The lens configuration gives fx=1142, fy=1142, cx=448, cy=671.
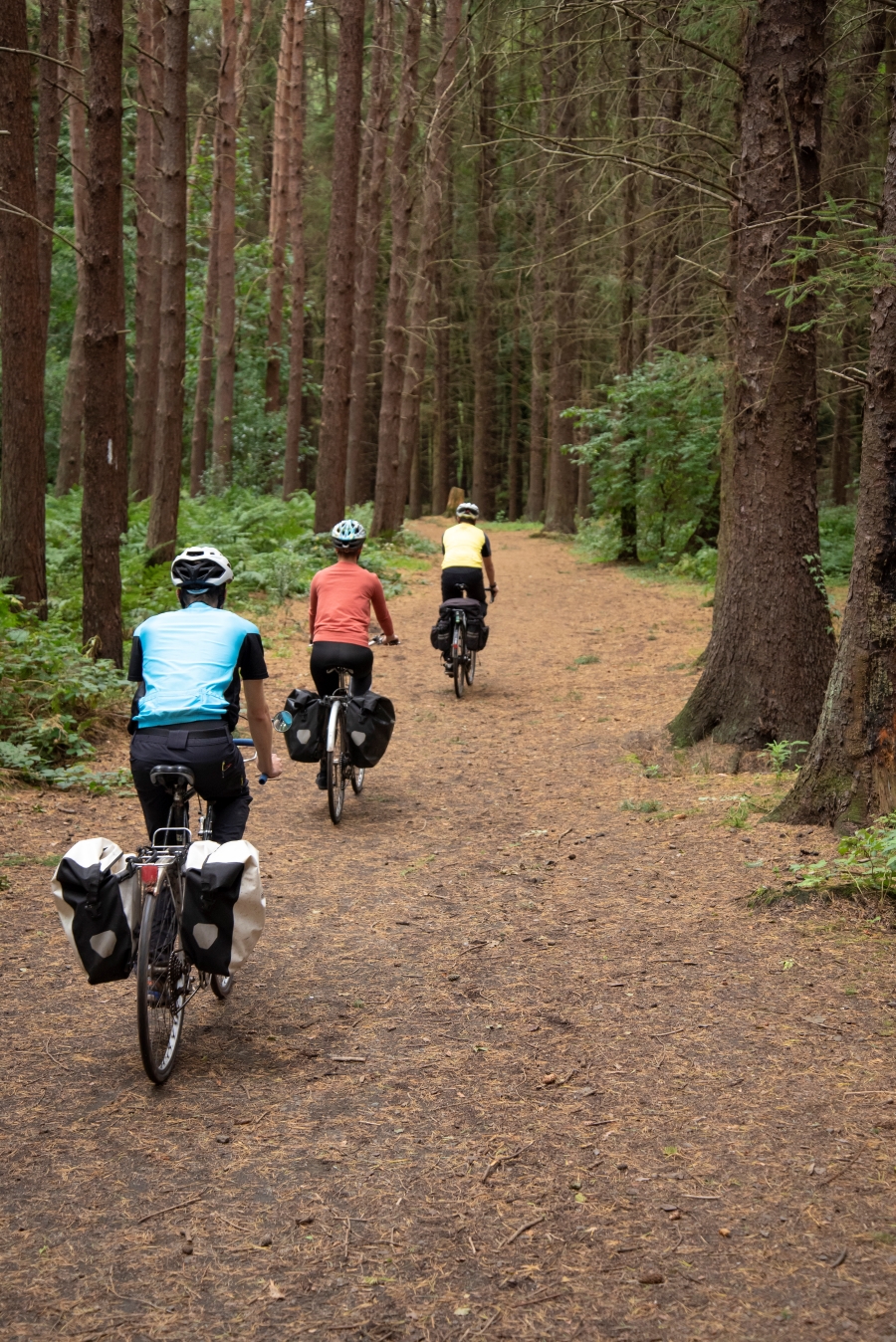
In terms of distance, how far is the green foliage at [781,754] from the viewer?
862cm

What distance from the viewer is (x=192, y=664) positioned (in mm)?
4785

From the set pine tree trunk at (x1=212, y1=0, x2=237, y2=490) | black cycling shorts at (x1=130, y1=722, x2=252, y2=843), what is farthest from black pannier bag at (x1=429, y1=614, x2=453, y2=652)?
pine tree trunk at (x1=212, y1=0, x2=237, y2=490)

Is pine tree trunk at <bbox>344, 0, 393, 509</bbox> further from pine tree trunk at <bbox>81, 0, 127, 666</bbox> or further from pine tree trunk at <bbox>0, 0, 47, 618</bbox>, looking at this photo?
pine tree trunk at <bbox>81, 0, 127, 666</bbox>

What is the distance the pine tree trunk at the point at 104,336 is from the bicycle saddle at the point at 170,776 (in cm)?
685

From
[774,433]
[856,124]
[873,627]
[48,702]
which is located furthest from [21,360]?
[856,124]

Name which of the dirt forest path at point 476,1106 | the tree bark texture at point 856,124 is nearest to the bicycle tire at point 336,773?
the dirt forest path at point 476,1106

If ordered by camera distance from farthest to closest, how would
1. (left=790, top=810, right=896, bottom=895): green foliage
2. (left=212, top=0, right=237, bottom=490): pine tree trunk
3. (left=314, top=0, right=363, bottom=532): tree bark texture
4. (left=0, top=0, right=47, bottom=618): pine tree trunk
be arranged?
(left=212, top=0, right=237, bottom=490): pine tree trunk < (left=314, top=0, right=363, bottom=532): tree bark texture < (left=0, top=0, right=47, bottom=618): pine tree trunk < (left=790, top=810, right=896, bottom=895): green foliage

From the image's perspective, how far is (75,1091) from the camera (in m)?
4.45

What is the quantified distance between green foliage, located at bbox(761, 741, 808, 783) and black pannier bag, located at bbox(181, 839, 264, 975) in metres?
5.13

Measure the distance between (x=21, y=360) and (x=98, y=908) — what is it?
932 cm

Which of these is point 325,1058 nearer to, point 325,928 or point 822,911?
point 325,928

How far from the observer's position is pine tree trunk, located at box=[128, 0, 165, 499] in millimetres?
22641

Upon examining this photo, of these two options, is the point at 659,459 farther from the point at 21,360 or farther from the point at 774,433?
the point at 774,433

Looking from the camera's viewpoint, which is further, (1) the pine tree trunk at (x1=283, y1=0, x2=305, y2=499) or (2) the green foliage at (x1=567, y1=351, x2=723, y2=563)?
(1) the pine tree trunk at (x1=283, y1=0, x2=305, y2=499)
